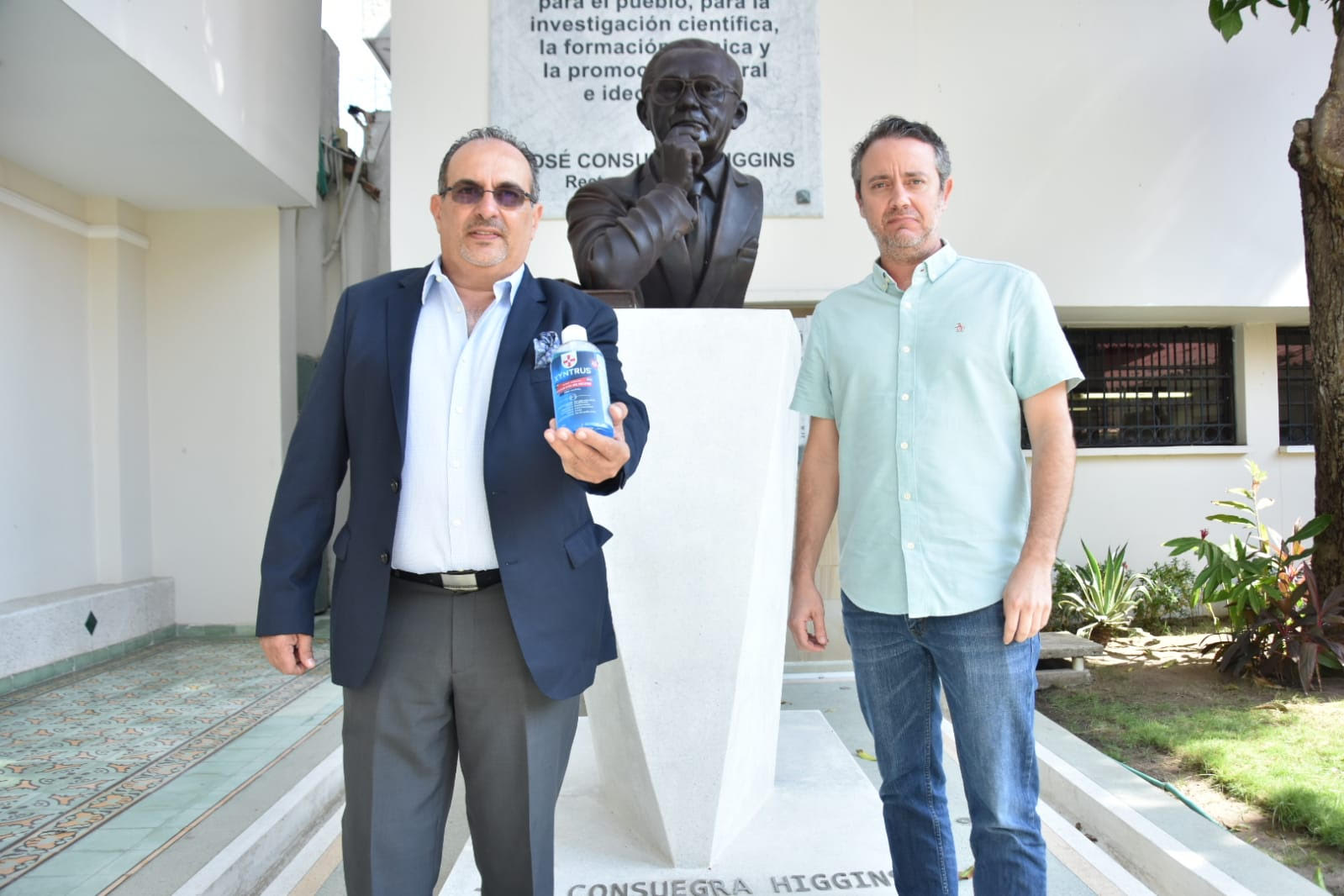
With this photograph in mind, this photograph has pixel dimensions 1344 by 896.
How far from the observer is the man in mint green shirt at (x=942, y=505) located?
1.57 metres

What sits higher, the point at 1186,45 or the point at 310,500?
the point at 1186,45

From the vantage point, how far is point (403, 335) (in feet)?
4.94

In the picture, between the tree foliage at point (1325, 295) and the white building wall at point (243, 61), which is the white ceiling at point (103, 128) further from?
the tree foliage at point (1325, 295)

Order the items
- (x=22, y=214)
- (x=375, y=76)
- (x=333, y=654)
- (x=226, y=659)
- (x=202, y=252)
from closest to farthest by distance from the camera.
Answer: (x=333, y=654)
(x=22, y=214)
(x=226, y=659)
(x=202, y=252)
(x=375, y=76)

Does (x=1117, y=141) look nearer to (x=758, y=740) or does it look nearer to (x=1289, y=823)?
(x=1289, y=823)

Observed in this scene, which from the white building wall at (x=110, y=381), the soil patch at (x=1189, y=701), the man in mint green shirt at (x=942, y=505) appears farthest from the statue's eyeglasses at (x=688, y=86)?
the white building wall at (x=110, y=381)

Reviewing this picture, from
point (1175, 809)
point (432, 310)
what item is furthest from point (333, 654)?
point (1175, 809)

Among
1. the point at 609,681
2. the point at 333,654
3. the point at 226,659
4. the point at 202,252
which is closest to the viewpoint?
the point at 333,654

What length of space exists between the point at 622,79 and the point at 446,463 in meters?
4.77

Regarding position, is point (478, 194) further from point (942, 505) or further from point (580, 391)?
point (942, 505)

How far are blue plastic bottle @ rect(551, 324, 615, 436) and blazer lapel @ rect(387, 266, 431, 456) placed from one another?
0.94 ft

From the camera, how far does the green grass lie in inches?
118

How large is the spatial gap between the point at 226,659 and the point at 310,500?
4537 mm

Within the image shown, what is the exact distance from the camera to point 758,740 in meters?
2.55
